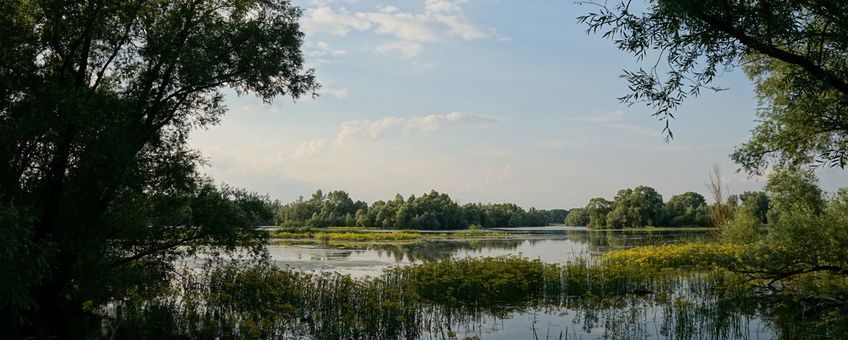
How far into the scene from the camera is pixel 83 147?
12219mm

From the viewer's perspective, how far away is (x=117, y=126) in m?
12.8

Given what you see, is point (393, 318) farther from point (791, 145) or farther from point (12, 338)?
point (791, 145)

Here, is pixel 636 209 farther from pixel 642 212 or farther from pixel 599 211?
pixel 599 211

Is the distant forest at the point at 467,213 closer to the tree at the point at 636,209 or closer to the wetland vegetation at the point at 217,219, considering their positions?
the tree at the point at 636,209

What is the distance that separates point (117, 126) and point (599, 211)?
395 feet

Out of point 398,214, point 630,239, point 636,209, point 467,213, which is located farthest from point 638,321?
point 467,213

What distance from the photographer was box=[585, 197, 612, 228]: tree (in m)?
121

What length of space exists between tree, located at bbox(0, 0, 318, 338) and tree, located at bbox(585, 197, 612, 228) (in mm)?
111379

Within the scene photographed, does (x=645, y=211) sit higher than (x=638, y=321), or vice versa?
(x=645, y=211)

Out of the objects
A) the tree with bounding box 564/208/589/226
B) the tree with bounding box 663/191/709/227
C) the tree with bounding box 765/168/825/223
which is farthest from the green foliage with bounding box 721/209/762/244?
the tree with bounding box 564/208/589/226

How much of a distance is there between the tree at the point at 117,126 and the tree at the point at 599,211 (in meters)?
111

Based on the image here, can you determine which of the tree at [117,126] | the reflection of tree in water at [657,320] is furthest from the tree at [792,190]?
the tree at [117,126]

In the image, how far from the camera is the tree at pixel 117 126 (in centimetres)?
1234

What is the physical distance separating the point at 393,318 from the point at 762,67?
13034 millimetres
